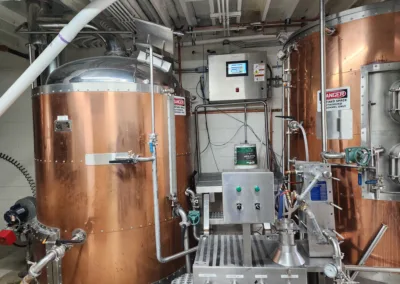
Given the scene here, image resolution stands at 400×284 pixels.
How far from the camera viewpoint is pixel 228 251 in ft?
5.82

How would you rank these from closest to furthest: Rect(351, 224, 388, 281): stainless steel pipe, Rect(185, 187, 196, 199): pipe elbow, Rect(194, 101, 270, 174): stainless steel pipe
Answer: Rect(351, 224, 388, 281): stainless steel pipe, Rect(185, 187, 196, 199): pipe elbow, Rect(194, 101, 270, 174): stainless steel pipe

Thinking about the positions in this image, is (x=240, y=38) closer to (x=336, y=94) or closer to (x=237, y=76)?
(x=237, y=76)

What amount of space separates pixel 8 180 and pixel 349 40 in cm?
405

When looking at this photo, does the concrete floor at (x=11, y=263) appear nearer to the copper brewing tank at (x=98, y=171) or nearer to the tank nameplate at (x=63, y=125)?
the copper brewing tank at (x=98, y=171)

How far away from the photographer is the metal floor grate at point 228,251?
161 cm

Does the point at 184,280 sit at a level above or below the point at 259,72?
below

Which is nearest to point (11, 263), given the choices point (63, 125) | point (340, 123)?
point (63, 125)

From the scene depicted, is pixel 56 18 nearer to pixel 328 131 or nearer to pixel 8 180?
pixel 8 180

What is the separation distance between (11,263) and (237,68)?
3.39m

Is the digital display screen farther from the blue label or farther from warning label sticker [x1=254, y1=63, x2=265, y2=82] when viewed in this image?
the blue label

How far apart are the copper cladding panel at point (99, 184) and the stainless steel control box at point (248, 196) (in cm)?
78

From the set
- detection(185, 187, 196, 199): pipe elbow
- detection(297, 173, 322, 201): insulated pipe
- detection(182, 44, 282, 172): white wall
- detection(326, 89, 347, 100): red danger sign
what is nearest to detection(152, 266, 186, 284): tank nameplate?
detection(185, 187, 196, 199): pipe elbow

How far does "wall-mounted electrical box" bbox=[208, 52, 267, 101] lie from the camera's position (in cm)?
286

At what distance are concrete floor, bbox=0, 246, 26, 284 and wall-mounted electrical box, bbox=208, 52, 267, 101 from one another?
281 centimetres
